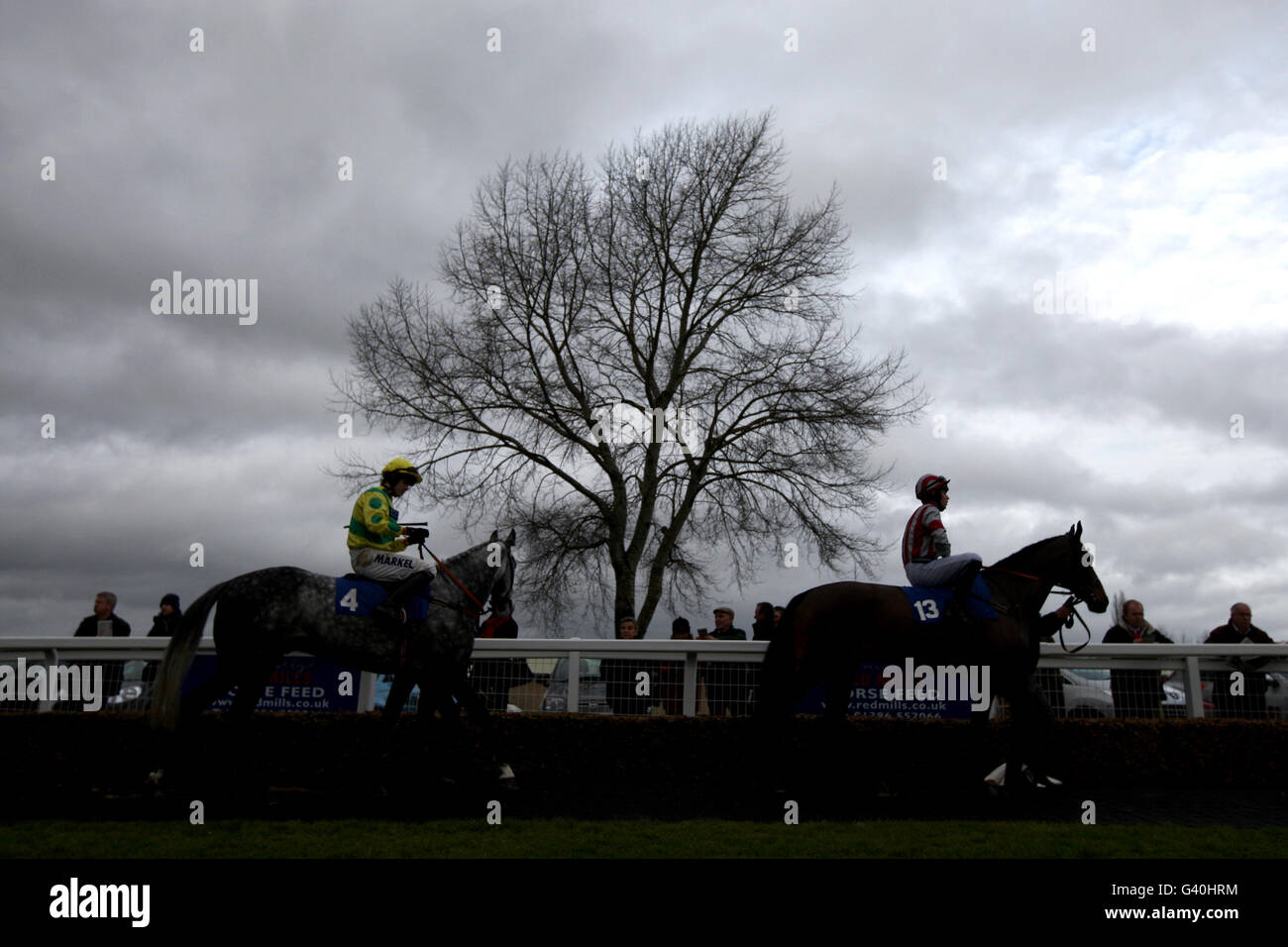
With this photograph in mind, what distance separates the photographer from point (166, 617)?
448 inches

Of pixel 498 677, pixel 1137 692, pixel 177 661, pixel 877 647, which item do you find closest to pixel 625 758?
pixel 498 677

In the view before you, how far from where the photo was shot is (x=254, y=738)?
8656mm

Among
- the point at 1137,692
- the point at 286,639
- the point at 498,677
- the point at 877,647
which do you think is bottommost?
the point at 1137,692

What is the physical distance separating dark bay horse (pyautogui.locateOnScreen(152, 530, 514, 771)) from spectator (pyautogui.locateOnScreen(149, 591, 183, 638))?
182 inches

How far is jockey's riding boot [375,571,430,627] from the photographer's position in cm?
741

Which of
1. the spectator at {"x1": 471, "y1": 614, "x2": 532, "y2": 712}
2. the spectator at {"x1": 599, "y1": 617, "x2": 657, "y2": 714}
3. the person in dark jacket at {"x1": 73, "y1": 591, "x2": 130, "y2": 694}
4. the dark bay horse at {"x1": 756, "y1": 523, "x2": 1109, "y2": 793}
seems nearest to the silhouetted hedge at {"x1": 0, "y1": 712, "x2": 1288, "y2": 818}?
the dark bay horse at {"x1": 756, "y1": 523, "x2": 1109, "y2": 793}

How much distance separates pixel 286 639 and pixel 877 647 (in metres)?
4.24

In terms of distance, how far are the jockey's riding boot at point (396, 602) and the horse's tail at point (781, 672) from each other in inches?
105

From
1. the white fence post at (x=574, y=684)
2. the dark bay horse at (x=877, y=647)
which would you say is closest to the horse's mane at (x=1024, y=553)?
the dark bay horse at (x=877, y=647)

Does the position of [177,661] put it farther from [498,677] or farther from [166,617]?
[166,617]

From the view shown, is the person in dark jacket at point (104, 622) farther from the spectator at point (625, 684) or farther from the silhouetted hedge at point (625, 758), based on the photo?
the spectator at point (625, 684)
